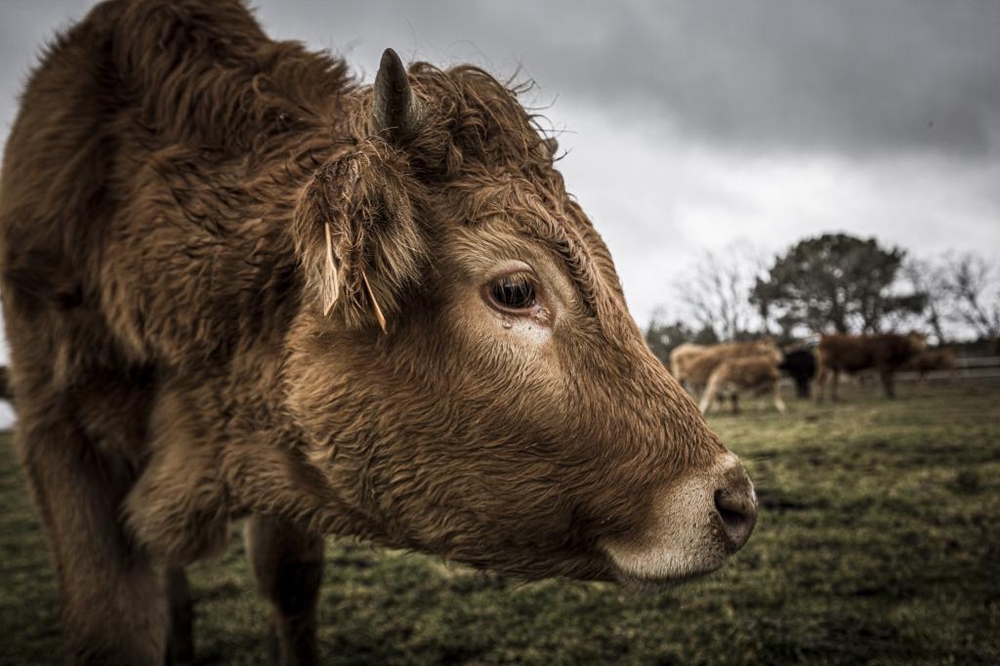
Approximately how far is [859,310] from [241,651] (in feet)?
145

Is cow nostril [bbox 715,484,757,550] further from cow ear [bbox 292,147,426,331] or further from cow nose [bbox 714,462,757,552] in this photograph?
cow ear [bbox 292,147,426,331]

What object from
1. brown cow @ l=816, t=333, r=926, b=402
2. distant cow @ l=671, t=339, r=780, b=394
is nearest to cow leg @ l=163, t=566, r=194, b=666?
distant cow @ l=671, t=339, r=780, b=394

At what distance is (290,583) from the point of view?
3.03 m

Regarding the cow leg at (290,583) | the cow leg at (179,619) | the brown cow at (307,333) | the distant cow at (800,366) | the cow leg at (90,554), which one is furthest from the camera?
the distant cow at (800,366)

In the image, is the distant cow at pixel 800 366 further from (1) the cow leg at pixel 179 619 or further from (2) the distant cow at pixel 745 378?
(1) the cow leg at pixel 179 619

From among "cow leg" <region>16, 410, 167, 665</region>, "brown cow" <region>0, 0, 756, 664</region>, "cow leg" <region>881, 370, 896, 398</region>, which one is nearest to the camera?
"brown cow" <region>0, 0, 756, 664</region>

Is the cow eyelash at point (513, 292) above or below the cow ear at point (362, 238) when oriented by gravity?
below

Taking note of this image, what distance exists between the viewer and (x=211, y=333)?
2.10 m

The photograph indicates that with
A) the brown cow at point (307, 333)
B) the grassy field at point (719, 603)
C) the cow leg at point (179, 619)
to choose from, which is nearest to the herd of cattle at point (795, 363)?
the grassy field at point (719, 603)

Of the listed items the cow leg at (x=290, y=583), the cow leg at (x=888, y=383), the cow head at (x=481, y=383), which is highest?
the cow head at (x=481, y=383)

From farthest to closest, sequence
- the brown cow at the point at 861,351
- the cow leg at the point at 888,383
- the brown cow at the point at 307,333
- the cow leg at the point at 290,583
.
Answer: the brown cow at the point at 861,351 → the cow leg at the point at 888,383 → the cow leg at the point at 290,583 → the brown cow at the point at 307,333

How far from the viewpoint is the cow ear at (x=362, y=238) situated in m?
1.69

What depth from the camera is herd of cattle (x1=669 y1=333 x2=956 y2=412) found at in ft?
63.2

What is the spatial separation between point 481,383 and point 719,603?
9.02ft
